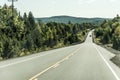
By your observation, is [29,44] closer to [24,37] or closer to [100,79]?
[24,37]

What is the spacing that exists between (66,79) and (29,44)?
144 m

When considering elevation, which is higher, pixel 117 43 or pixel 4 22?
pixel 4 22

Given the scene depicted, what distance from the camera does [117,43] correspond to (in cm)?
17288

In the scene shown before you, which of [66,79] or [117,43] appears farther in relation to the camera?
[117,43]

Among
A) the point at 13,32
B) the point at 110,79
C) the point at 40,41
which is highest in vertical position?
the point at 110,79

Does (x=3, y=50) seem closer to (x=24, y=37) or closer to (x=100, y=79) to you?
(x=24, y=37)

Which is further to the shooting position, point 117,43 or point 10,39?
point 117,43

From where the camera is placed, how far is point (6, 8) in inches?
4830

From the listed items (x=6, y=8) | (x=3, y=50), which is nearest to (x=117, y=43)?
(x=6, y=8)

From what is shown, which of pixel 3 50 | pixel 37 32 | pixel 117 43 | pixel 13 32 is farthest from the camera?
pixel 37 32

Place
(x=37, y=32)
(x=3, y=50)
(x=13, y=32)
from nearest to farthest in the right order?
(x=3, y=50)
(x=13, y=32)
(x=37, y=32)

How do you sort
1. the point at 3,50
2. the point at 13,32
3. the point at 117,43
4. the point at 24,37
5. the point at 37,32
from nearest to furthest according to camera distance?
the point at 3,50, the point at 13,32, the point at 24,37, the point at 117,43, the point at 37,32

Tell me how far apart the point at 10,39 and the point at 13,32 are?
25.2 ft

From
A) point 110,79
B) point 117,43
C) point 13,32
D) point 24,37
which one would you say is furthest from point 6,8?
point 110,79
